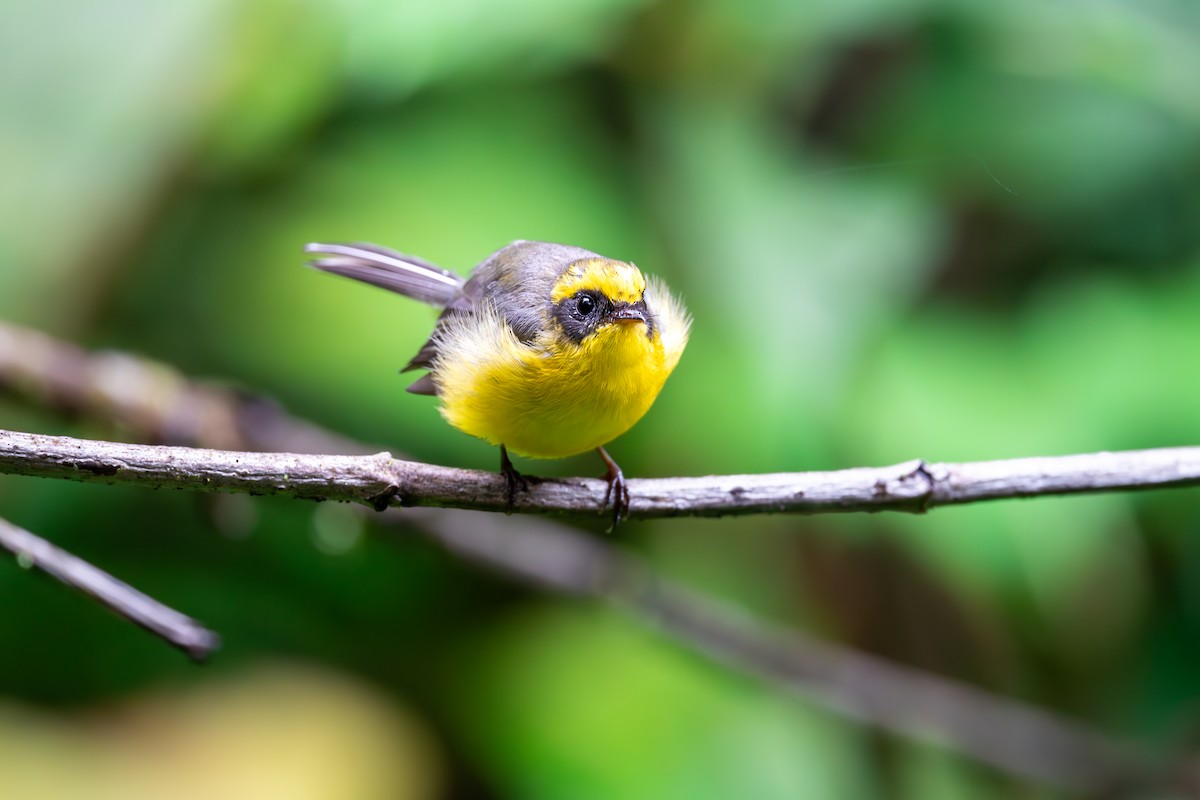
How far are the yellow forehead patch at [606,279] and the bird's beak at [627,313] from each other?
0.01 m

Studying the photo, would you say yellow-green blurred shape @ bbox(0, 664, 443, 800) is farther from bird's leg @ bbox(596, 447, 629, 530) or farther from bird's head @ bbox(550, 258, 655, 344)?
bird's head @ bbox(550, 258, 655, 344)

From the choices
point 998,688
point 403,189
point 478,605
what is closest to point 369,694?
point 478,605

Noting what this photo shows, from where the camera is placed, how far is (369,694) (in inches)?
145

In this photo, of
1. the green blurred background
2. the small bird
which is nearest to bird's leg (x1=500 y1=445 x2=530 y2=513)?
the small bird

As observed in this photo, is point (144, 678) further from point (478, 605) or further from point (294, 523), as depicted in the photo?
point (478, 605)

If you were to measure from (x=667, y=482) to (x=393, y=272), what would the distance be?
0.91m

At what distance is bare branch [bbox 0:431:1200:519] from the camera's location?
1602 millimetres

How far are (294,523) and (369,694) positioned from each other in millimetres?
685

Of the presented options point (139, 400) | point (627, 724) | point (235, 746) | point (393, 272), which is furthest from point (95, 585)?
point (627, 724)

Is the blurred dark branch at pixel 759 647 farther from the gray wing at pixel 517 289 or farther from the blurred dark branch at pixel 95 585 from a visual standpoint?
the blurred dark branch at pixel 95 585

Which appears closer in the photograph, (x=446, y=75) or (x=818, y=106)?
(x=446, y=75)

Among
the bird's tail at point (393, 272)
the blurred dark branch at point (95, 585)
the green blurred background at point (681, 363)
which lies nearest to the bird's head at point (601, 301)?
the bird's tail at point (393, 272)

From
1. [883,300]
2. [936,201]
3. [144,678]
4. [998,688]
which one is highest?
[936,201]

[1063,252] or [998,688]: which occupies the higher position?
[1063,252]
